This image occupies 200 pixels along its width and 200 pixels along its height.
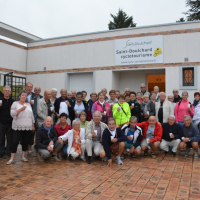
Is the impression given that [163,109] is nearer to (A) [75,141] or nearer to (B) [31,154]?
(A) [75,141]

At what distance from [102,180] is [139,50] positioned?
9.36m

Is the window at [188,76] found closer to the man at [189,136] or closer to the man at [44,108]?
the man at [189,136]

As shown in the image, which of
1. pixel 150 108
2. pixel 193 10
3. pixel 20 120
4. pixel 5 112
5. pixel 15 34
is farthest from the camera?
pixel 193 10

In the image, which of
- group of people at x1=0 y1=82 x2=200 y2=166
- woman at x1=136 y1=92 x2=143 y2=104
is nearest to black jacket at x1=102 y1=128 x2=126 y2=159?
group of people at x1=0 y1=82 x2=200 y2=166

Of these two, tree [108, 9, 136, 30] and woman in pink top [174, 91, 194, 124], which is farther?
tree [108, 9, 136, 30]

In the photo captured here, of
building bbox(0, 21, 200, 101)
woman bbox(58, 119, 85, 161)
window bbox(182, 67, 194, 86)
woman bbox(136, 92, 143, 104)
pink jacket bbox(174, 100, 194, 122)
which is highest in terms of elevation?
building bbox(0, 21, 200, 101)

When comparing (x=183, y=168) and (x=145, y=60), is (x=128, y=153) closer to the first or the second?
(x=183, y=168)

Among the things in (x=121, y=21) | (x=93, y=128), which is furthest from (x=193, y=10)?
(x=93, y=128)

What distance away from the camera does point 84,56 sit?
13539mm

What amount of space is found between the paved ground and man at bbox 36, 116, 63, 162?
0.24 metres

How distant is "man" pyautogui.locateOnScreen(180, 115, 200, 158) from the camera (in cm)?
565

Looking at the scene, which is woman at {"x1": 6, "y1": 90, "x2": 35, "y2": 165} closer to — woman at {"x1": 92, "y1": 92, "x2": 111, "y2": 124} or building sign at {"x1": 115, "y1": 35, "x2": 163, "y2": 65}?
woman at {"x1": 92, "y1": 92, "x2": 111, "y2": 124}

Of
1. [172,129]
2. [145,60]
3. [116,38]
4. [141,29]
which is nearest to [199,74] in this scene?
[145,60]

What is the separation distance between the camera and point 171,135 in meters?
5.80
